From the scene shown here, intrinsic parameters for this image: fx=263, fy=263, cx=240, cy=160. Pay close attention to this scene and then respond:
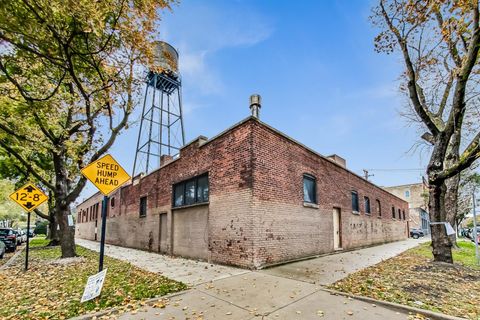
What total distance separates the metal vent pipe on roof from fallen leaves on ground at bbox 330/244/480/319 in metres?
6.08

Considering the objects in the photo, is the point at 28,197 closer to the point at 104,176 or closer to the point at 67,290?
the point at 67,290

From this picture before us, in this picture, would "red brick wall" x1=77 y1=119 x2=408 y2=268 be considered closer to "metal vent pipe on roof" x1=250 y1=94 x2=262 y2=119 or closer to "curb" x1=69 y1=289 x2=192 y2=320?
"metal vent pipe on roof" x1=250 y1=94 x2=262 y2=119

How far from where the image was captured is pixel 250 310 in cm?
475

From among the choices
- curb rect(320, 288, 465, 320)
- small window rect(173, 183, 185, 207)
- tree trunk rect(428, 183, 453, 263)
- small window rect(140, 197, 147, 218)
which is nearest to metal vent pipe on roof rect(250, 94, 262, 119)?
small window rect(173, 183, 185, 207)

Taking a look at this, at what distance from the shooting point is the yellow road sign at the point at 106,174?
5617 mm

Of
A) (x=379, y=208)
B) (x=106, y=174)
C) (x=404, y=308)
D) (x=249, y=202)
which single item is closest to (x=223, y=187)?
(x=249, y=202)

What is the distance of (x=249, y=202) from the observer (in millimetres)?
8648

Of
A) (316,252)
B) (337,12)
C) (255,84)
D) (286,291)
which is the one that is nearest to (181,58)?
(255,84)

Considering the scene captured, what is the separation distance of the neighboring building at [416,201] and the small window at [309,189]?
4129cm

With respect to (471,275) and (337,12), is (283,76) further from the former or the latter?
(471,275)

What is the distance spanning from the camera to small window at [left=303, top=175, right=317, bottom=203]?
11.5 meters

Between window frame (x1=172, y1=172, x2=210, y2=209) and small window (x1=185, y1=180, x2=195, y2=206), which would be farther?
small window (x1=185, y1=180, x2=195, y2=206)

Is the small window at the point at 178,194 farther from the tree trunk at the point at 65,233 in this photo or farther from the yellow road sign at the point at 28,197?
the yellow road sign at the point at 28,197

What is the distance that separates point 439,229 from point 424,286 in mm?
3808
